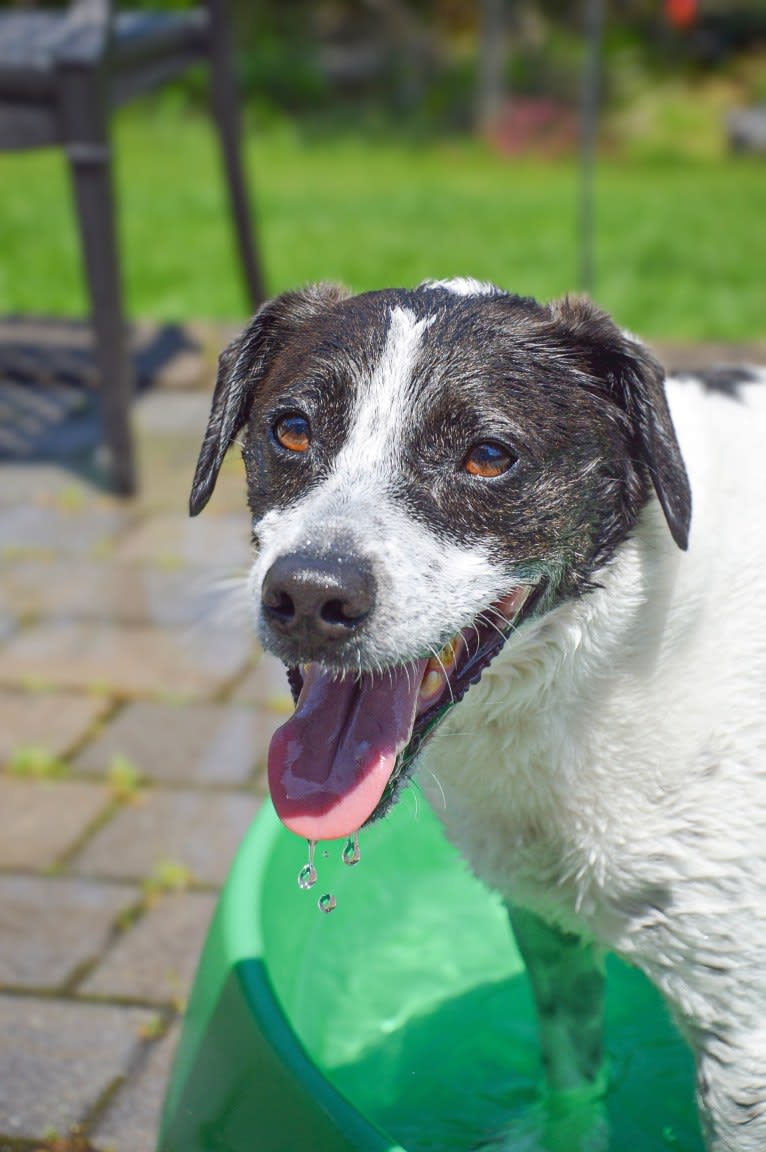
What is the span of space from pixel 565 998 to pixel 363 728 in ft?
2.53

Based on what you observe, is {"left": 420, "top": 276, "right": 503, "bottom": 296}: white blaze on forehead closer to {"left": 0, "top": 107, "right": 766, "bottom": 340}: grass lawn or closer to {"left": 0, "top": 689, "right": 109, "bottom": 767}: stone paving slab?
{"left": 0, "top": 689, "right": 109, "bottom": 767}: stone paving slab

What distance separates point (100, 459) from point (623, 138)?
16.2m

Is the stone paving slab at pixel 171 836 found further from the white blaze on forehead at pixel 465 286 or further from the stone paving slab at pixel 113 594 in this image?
the white blaze on forehead at pixel 465 286

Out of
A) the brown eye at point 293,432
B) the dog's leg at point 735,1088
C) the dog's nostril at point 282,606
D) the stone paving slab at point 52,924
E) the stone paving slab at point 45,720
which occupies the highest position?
the brown eye at point 293,432

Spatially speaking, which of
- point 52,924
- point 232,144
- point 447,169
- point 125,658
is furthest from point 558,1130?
point 447,169

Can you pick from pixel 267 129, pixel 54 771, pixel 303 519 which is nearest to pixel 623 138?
pixel 267 129

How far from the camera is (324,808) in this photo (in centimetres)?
185

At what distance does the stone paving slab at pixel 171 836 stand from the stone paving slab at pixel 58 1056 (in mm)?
476

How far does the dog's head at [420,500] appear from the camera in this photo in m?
1.80

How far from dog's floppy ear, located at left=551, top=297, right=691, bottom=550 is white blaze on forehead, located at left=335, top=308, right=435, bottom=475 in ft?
0.86

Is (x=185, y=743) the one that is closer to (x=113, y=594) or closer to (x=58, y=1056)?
(x=113, y=594)

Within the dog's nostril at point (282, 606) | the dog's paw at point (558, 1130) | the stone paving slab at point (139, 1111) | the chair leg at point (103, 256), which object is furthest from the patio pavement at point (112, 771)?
the dog's nostril at point (282, 606)

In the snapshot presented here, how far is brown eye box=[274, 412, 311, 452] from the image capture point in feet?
6.45

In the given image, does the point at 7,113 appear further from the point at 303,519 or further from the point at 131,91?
the point at 303,519
